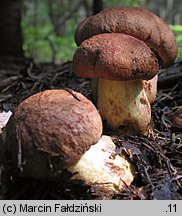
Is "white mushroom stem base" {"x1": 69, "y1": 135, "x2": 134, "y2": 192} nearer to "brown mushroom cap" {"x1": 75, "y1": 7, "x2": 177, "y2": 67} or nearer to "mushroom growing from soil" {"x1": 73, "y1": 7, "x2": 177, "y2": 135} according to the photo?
"mushroom growing from soil" {"x1": 73, "y1": 7, "x2": 177, "y2": 135}

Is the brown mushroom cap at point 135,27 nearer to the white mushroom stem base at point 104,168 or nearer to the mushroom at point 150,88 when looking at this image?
the mushroom at point 150,88

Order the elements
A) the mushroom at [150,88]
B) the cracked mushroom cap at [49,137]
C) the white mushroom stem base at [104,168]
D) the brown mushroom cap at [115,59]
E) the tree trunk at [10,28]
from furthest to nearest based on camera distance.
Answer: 1. the tree trunk at [10,28]
2. the mushroom at [150,88]
3. the brown mushroom cap at [115,59]
4. the white mushroom stem base at [104,168]
5. the cracked mushroom cap at [49,137]

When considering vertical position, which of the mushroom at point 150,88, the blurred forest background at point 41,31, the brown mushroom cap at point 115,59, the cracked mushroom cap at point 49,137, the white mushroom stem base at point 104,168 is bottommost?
the blurred forest background at point 41,31

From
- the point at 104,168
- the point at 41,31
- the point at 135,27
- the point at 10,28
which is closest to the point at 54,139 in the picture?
the point at 104,168

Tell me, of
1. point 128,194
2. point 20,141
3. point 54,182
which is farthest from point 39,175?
point 128,194

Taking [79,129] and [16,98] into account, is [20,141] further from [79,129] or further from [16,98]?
[16,98]

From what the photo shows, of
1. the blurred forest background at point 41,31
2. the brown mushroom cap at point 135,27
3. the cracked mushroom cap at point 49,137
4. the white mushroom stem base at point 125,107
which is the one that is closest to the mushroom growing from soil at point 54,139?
the cracked mushroom cap at point 49,137

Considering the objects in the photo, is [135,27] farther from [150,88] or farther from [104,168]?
[104,168]
